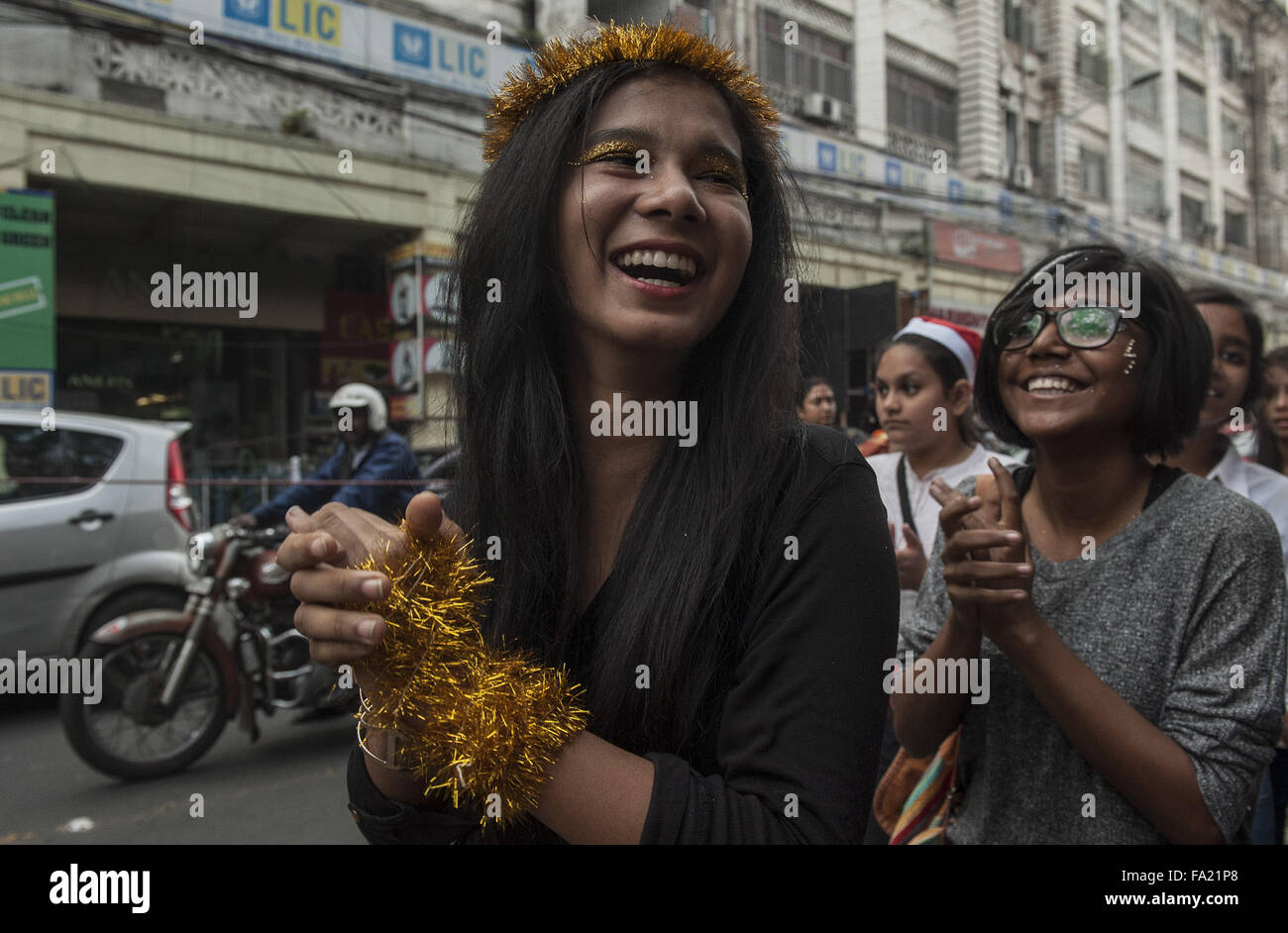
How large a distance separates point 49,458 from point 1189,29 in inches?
290

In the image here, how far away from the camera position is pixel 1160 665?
1151mm

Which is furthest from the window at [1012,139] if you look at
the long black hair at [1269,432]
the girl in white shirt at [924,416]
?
the girl in white shirt at [924,416]

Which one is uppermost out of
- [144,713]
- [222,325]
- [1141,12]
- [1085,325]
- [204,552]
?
[1141,12]

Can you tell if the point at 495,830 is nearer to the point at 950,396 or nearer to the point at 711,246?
the point at 711,246

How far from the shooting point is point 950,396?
2.54m

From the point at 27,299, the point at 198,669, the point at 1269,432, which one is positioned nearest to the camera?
the point at 1269,432

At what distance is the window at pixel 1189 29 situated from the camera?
5.59 metres

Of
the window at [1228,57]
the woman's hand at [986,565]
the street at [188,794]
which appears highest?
the window at [1228,57]

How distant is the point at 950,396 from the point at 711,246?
5.87ft

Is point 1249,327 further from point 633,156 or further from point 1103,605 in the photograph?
point 633,156

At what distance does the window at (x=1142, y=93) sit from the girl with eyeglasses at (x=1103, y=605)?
6.18 m

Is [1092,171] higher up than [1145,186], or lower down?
higher up

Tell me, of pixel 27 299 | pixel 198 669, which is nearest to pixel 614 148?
pixel 198 669

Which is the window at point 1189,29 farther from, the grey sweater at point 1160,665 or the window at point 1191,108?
the grey sweater at point 1160,665
